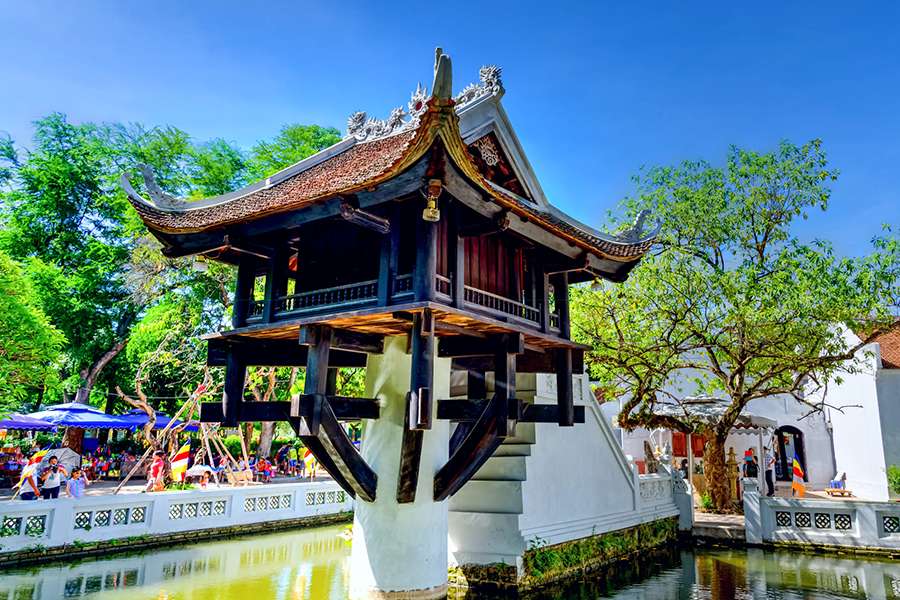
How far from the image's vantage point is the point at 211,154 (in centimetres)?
2317

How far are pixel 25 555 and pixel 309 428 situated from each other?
691cm

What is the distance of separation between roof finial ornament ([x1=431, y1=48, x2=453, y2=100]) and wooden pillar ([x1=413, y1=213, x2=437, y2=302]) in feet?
5.40

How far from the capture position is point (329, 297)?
8.17 metres

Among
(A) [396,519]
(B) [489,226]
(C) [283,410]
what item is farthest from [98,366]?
(B) [489,226]

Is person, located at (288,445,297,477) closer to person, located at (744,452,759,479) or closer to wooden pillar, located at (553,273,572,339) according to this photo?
person, located at (744,452,759,479)

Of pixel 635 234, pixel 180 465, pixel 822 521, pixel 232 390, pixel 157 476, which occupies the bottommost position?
pixel 822 521

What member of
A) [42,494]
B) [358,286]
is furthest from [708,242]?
[42,494]

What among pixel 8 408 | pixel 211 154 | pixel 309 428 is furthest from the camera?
pixel 211 154

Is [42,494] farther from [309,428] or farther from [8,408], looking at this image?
[309,428]

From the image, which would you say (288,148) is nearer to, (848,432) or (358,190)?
(358,190)

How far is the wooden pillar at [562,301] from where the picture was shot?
958cm

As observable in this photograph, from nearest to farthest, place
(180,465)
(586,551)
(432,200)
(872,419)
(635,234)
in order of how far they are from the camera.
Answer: (432,200)
(635,234)
(586,551)
(180,465)
(872,419)

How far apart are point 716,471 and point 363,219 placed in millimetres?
13496

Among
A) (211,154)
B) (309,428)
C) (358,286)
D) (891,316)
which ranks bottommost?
(309,428)
